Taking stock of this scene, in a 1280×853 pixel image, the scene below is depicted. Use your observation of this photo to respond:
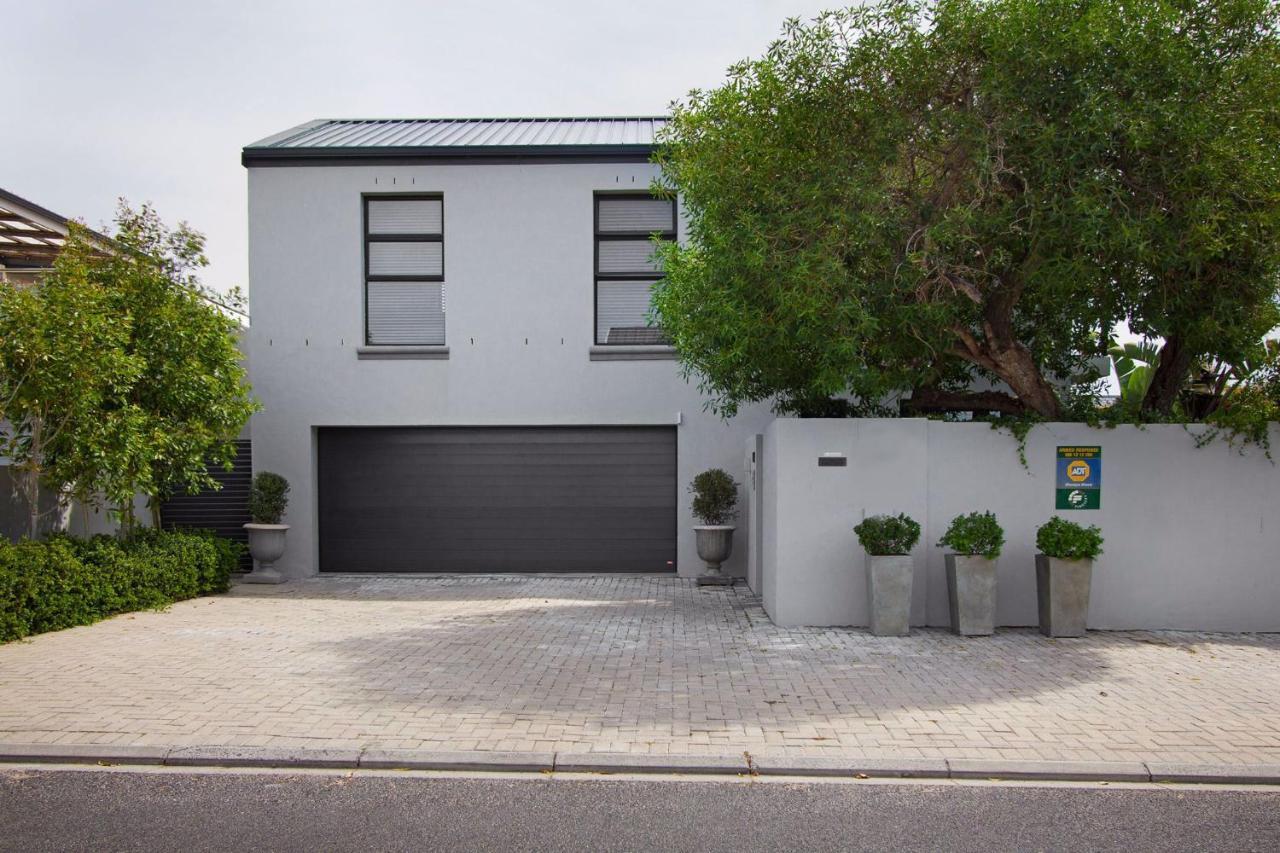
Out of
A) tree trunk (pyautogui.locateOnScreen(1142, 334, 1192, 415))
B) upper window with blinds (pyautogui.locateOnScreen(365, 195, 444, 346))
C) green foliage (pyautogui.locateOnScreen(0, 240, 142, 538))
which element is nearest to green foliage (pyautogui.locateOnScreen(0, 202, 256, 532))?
green foliage (pyautogui.locateOnScreen(0, 240, 142, 538))

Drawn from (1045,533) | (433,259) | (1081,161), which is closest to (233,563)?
(433,259)

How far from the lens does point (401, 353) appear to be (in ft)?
48.9

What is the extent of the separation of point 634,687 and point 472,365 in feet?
27.9

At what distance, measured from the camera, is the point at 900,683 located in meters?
7.51

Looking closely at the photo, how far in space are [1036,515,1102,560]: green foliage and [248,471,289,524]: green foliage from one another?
10820 millimetres

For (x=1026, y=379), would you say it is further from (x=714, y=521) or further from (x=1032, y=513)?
(x=714, y=521)

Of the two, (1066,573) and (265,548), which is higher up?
(1066,573)

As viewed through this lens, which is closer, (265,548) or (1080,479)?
(1080,479)

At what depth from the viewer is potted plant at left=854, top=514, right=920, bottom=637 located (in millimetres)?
9406

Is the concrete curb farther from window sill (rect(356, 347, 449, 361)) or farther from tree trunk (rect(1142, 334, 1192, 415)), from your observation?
window sill (rect(356, 347, 449, 361))

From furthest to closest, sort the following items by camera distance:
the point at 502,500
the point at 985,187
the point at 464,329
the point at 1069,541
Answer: the point at 502,500, the point at 464,329, the point at 1069,541, the point at 985,187

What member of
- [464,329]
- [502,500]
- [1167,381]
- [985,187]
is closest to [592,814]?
[985,187]

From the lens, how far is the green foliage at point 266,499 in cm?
1438

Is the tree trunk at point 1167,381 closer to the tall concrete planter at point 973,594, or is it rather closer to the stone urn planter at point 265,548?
the tall concrete planter at point 973,594
